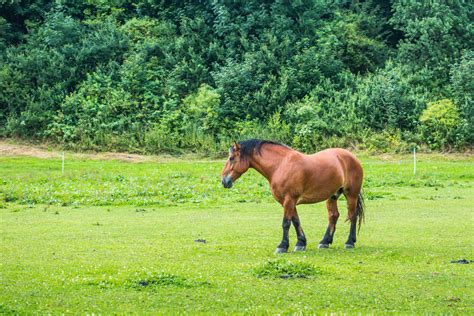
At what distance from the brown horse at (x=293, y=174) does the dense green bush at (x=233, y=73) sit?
2801 cm

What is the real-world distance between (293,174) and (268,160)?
25.3 inches

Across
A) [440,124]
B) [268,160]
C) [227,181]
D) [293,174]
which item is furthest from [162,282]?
[440,124]

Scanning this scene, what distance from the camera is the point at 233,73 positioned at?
48.8m

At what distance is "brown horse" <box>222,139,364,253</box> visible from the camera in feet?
55.4

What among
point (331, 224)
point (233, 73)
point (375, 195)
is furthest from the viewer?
point (233, 73)

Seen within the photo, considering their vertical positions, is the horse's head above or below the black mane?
below

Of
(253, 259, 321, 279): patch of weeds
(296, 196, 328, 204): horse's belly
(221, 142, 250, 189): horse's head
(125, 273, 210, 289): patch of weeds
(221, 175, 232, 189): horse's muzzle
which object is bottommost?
(125, 273, 210, 289): patch of weeds

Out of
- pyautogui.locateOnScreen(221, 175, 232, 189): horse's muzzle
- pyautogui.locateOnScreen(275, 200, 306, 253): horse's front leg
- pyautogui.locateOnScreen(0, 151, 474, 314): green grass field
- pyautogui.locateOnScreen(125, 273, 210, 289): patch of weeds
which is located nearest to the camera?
pyautogui.locateOnScreen(0, 151, 474, 314): green grass field

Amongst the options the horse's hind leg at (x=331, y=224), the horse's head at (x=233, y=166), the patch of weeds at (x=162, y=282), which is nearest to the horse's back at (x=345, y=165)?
the horse's hind leg at (x=331, y=224)

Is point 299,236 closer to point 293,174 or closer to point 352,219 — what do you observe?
point 293,174

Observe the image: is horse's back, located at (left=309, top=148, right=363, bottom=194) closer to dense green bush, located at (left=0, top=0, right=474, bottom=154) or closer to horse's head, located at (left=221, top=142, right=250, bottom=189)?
horse's head, located at (left=221, top=142, right=250, bottom=189)

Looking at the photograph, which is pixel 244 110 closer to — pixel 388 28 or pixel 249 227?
pixel 388 28

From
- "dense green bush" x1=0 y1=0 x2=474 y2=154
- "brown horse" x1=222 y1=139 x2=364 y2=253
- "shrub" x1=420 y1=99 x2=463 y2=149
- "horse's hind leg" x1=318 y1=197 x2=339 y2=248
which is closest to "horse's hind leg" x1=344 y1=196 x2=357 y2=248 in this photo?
"brown horse" x1=222 y1=139 x2=364 y2=253

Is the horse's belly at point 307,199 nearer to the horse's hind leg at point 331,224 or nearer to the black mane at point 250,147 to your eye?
the horse's hind leg at point 331,224
